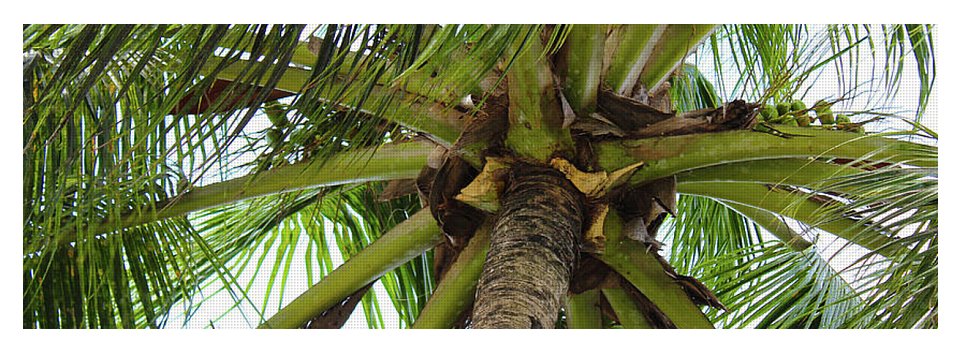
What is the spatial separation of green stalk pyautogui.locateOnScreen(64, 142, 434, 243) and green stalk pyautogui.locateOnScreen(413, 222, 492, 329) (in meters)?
0.17

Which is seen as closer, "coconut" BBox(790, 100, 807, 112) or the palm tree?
the palm tree

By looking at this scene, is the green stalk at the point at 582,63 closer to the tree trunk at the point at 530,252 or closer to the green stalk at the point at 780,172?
the tree trunk at the point at 530,252

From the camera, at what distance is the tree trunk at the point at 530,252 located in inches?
50.2

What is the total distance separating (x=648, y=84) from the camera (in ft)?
5.80

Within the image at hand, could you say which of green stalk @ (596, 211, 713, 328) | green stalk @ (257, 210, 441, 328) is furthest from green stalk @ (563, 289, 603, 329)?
green stalk @ (257, 210, 441, 328)

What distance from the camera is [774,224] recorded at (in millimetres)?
1937

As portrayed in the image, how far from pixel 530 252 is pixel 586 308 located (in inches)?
21.0

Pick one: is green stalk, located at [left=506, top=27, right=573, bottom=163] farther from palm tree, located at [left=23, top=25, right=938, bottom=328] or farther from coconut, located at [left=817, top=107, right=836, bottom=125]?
coconut, located at [left=817, top=107, right=836, bottom=125]

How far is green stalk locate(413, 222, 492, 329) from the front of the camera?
169cm

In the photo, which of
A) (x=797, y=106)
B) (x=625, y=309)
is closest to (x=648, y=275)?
(x=625, y=309)

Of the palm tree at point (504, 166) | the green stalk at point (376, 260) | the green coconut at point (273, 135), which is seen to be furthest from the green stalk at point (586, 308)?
the green coconut at point (273, 135)

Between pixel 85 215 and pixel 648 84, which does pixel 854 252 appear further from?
pixel 85 215

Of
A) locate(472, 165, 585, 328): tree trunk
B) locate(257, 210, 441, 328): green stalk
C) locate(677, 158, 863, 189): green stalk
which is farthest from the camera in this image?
locate(257, 210, 441, 328): green stalk
